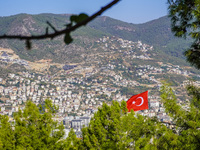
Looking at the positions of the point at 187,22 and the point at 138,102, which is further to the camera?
the point at 138,102

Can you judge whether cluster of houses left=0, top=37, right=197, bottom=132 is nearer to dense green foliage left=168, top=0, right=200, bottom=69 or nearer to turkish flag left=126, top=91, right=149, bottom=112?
turkish flag left=126, top=91, right=149, bottom=112

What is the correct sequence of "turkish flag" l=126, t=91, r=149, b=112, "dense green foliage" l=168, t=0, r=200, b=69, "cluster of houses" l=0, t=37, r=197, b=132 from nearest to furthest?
"dense green foliage" l=168, t=0, r=200, b=69, "turkish flag" l=126, t=91, r=149, b=112, "cluster of houses" l=0, t=37, r=197, b=132

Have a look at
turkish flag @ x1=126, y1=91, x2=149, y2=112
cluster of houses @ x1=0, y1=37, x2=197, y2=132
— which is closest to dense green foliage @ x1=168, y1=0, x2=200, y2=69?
turkish flag @ x1=126, y1=91, x2=149, y2=112

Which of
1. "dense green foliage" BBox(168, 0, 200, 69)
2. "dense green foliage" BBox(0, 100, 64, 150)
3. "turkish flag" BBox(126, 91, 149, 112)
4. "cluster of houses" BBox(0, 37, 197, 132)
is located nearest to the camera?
"dense green foliage" BBox(168, 0, 200, 69)

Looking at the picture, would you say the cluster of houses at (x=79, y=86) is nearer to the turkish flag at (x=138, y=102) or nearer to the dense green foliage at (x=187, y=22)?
the turkish flag at (x=138, y=102)

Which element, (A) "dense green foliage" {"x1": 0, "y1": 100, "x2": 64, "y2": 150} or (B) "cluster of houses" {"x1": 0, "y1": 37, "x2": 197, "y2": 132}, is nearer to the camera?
(A) "dense green foliage" {"x1": 0, "y1": 100, "x2": 64, "y2": 150}

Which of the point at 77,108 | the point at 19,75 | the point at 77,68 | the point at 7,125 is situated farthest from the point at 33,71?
the point at 7,125

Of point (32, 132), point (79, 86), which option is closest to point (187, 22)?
point (32, 132)

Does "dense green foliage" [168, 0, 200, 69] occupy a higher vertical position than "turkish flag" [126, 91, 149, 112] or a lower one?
higher

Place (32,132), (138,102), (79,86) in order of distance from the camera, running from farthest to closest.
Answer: (79,86), (138,102), (32,132)

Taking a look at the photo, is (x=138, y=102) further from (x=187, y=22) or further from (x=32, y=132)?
(x=187, y=22)

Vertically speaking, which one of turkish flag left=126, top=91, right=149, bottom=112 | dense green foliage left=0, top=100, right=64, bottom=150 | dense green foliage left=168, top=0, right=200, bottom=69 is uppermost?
dense green foliage left=168, top=0, right=200, bottom=69
